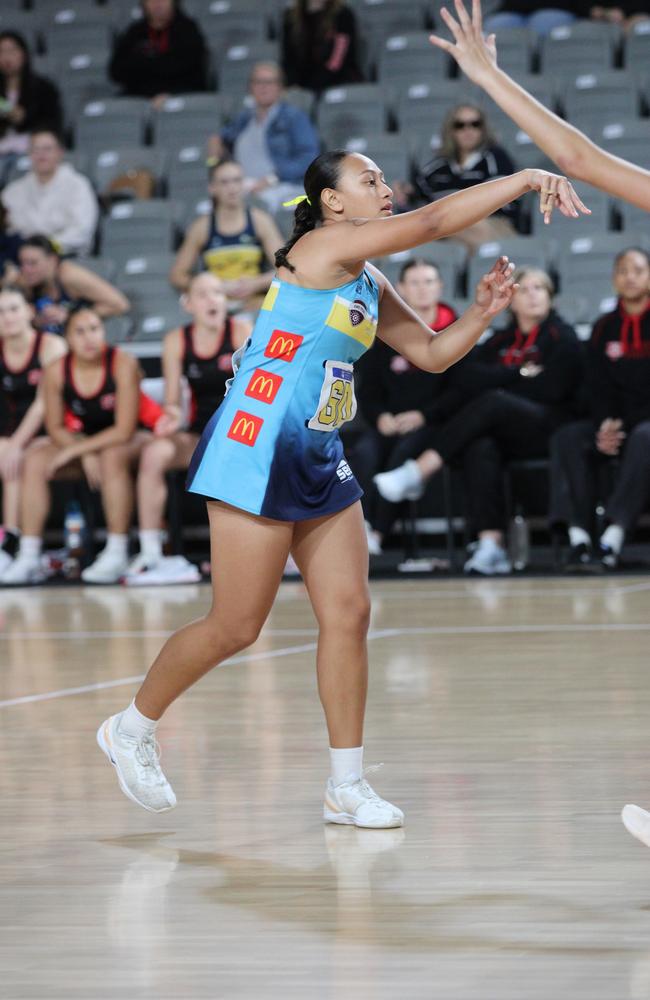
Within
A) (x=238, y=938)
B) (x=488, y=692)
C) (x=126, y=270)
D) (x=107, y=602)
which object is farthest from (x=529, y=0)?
(x=238, y=938)

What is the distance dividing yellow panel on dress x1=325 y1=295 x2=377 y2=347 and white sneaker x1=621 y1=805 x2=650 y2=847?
1153mm

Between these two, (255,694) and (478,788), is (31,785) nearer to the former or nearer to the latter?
(478,788)

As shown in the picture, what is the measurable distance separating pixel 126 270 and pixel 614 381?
3825mm

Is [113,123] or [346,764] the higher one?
[346,764]

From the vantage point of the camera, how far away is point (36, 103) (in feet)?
42.1

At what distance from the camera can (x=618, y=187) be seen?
250 centimetres

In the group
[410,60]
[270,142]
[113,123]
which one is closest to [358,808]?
[270,142]

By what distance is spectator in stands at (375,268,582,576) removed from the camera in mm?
9180

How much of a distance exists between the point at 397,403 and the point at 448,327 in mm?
6450

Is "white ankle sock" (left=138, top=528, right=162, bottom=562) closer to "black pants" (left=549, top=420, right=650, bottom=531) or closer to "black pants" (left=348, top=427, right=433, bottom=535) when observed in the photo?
"black pants" (left=348, top=427, right=433, bottom=535)

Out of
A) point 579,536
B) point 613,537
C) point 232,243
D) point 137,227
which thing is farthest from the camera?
point 137,227

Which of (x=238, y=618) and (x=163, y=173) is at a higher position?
(x=238, y=618)

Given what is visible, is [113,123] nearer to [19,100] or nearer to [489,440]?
[19,100]

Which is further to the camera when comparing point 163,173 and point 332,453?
point 163,173
